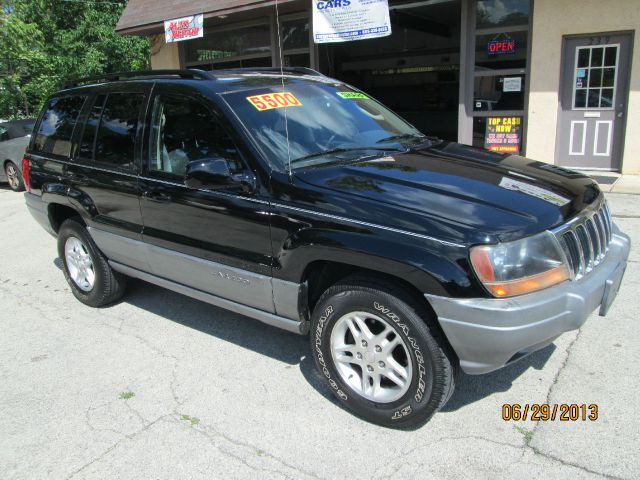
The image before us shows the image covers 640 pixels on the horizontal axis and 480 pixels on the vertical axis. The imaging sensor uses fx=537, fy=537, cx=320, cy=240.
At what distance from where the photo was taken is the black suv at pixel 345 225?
2.54 meters

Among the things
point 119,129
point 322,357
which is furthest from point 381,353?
point 119,129

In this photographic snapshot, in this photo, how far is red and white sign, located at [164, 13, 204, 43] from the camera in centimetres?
1234

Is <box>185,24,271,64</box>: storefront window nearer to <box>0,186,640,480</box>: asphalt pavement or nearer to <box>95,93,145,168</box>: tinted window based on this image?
<box>95,93,145,168</box>: tinted window

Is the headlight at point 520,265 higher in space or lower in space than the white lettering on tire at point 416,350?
higher

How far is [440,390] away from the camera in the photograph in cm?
269

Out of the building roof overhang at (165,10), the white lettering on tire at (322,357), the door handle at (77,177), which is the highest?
the building roof overhang at (165,10)

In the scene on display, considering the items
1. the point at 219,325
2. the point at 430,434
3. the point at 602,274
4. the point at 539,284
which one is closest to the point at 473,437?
the point at 430,434

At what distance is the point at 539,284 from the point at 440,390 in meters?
0.71

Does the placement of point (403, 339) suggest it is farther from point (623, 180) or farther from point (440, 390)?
point (623, 180)

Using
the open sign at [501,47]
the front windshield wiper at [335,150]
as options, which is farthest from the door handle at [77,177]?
the open sign at [501,47]

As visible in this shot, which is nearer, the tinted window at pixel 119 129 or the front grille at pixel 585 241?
the front grille at pixel 585 241

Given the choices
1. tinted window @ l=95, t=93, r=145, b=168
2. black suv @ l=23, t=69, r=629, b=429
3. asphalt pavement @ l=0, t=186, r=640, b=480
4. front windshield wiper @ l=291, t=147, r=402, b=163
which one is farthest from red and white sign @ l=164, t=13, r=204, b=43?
front windshield wiper @ l=291, t=147, r=402, b=163

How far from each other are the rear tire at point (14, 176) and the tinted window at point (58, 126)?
8.02 meters

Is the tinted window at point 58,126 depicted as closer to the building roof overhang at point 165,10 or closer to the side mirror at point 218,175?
the side mirror at point 218,175
